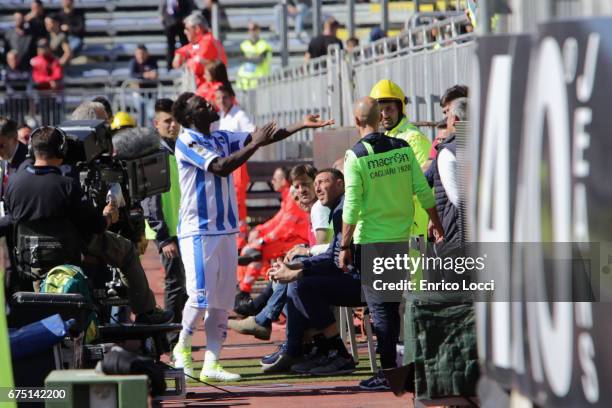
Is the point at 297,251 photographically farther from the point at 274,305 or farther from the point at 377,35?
the point at 377,35

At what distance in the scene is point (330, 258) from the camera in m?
9.81

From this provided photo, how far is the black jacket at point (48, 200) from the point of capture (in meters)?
8.46

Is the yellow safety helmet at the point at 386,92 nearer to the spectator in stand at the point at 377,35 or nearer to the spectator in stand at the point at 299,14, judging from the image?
the spectator in stand at the point at 377,35

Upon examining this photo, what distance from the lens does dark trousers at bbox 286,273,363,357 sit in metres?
9.72

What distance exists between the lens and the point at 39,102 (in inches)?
974

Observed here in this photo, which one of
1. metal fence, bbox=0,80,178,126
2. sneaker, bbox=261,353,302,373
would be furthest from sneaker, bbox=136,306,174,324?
metal fence, bbox=0,80,178,126

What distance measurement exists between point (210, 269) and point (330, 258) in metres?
0.93

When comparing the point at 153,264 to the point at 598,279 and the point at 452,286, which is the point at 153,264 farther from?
the point at 598,279

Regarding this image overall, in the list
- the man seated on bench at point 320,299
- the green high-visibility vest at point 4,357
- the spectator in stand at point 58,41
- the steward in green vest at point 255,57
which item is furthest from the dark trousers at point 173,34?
the green high-visibility vest at point 4,357

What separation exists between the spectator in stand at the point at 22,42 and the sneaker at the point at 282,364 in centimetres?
1729

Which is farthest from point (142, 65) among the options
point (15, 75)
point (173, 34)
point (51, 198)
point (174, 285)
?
point (51, 198)

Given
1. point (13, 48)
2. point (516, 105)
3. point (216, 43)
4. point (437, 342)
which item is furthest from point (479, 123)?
point (13, 48)

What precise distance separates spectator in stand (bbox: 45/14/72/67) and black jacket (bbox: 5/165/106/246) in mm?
19181

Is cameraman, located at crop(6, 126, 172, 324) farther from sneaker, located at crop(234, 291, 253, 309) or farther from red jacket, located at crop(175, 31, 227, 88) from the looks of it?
red jacket, located at crop(175, 31, 227, 88)
